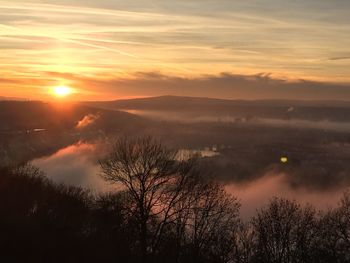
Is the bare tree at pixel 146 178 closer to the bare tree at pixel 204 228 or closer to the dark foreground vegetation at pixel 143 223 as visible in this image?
the dark foreground vegetation at pixel 143 223

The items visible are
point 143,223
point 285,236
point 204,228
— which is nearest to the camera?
point 143,223

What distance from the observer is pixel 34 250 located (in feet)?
112

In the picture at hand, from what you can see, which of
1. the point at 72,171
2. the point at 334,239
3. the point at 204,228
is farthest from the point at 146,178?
the point at 72,171

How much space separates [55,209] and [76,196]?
1078 cm

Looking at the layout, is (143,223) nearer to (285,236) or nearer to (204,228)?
(204,228)

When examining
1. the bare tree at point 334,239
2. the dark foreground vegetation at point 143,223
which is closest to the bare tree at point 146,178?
the dark foreground vegetation at point 143,223

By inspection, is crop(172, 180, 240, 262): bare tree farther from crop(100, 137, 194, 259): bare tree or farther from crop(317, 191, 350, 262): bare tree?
crop(317, 191, 350, 262): bare tree

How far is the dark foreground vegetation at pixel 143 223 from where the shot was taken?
39.1 meters

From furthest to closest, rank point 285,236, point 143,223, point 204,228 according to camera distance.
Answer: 1. point 285,236
2. point 204,228
3. point 143,223

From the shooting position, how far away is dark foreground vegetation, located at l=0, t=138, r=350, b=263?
128ft

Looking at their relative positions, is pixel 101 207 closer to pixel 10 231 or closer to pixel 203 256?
pixel 203 256

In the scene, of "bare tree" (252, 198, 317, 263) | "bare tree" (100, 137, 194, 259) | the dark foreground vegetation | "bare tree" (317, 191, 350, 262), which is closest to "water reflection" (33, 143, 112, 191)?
the dark foreground vegetation

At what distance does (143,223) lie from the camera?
4419 cm

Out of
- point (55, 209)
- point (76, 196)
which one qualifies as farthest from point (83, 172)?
point (55, 209)
